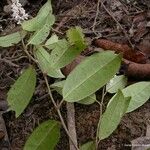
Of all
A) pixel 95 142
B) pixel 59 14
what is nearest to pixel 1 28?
pixel 59 14

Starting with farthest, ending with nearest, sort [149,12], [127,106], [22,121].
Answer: [149,12], [22,121], [127,106]

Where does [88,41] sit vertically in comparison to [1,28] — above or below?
below

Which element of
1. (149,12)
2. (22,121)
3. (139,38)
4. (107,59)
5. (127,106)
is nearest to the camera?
(127,106)

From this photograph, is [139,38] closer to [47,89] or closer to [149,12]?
[149,12]

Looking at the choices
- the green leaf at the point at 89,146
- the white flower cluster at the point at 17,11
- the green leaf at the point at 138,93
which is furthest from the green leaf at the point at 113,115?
the white flower cluster at the point at 17,11

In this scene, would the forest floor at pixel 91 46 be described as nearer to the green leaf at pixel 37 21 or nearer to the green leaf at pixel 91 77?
the green leaf at pixel 91 77

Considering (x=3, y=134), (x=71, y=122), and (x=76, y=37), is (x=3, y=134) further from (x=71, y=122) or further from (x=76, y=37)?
(x=76, y=37)
